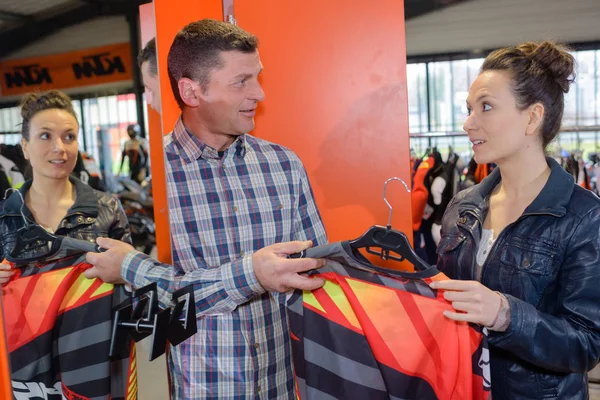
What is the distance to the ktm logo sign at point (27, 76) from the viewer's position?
44.2 inches

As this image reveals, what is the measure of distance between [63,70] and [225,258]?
1.96 feet

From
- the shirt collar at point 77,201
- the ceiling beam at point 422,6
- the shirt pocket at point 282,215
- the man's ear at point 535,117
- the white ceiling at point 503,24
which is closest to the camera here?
the shirt collar at point 77,201

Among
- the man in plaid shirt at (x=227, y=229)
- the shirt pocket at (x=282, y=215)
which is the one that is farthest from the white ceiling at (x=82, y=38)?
the shirt pocket at (x=282, y=215)

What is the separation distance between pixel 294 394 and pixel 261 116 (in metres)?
0.84

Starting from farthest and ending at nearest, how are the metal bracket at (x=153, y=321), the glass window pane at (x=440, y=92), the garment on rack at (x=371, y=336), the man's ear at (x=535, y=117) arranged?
1. the glass window pane at (x=440, y=92)
2. the man's ear at (x=535, y=117)
3. the garment on rack at (x=371, y=336)
4. the metal bracket at (x=153, y=321)

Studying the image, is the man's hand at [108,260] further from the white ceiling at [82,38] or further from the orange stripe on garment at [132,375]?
the white ceiling at [82,38]

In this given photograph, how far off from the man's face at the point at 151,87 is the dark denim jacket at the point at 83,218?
10.5 inches

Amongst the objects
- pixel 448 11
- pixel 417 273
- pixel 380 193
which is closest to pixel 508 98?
pixel 380 193

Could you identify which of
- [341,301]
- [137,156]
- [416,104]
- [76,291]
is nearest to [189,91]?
[137,156]

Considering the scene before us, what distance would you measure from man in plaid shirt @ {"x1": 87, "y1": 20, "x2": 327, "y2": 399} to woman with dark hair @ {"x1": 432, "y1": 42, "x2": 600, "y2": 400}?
0.46m

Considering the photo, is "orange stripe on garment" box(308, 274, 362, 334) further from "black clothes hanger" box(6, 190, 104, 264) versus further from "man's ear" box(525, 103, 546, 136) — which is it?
"man's ear" box(525, 103, 546, 136)

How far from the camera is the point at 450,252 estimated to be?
168cm

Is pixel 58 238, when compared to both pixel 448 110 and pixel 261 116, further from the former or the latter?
pixel 448 110

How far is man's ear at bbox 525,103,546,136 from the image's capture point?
1.58 meters
